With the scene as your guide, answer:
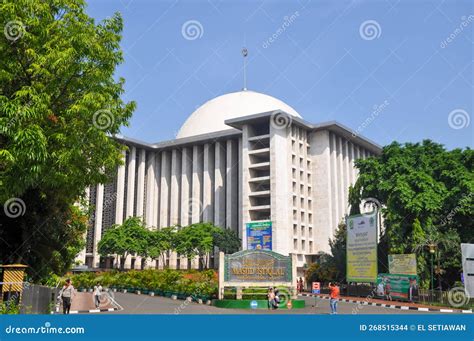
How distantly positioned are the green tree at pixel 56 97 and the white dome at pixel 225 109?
6427cm

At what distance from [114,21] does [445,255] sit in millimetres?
28611

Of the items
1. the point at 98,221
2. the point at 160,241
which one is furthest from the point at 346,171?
the point at 98,221

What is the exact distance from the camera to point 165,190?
77.7 m

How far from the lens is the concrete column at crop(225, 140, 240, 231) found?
6994 cm

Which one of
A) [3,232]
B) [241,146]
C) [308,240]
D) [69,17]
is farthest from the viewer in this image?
[241,146]

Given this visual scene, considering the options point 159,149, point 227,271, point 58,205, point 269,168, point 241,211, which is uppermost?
point 159,149

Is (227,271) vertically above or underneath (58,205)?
underneath

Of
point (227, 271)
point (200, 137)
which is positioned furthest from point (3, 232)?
point (200, 137)

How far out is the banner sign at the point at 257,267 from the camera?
92.9ft

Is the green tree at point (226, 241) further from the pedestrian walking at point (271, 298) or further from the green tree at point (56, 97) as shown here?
the green tree at point (56, 97)

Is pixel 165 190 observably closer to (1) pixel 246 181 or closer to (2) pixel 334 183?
(1) pixel 246 181

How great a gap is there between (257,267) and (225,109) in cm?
5732

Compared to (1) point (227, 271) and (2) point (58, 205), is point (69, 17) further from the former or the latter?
(1) point (227, 271)

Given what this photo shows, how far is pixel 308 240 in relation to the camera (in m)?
66.2
